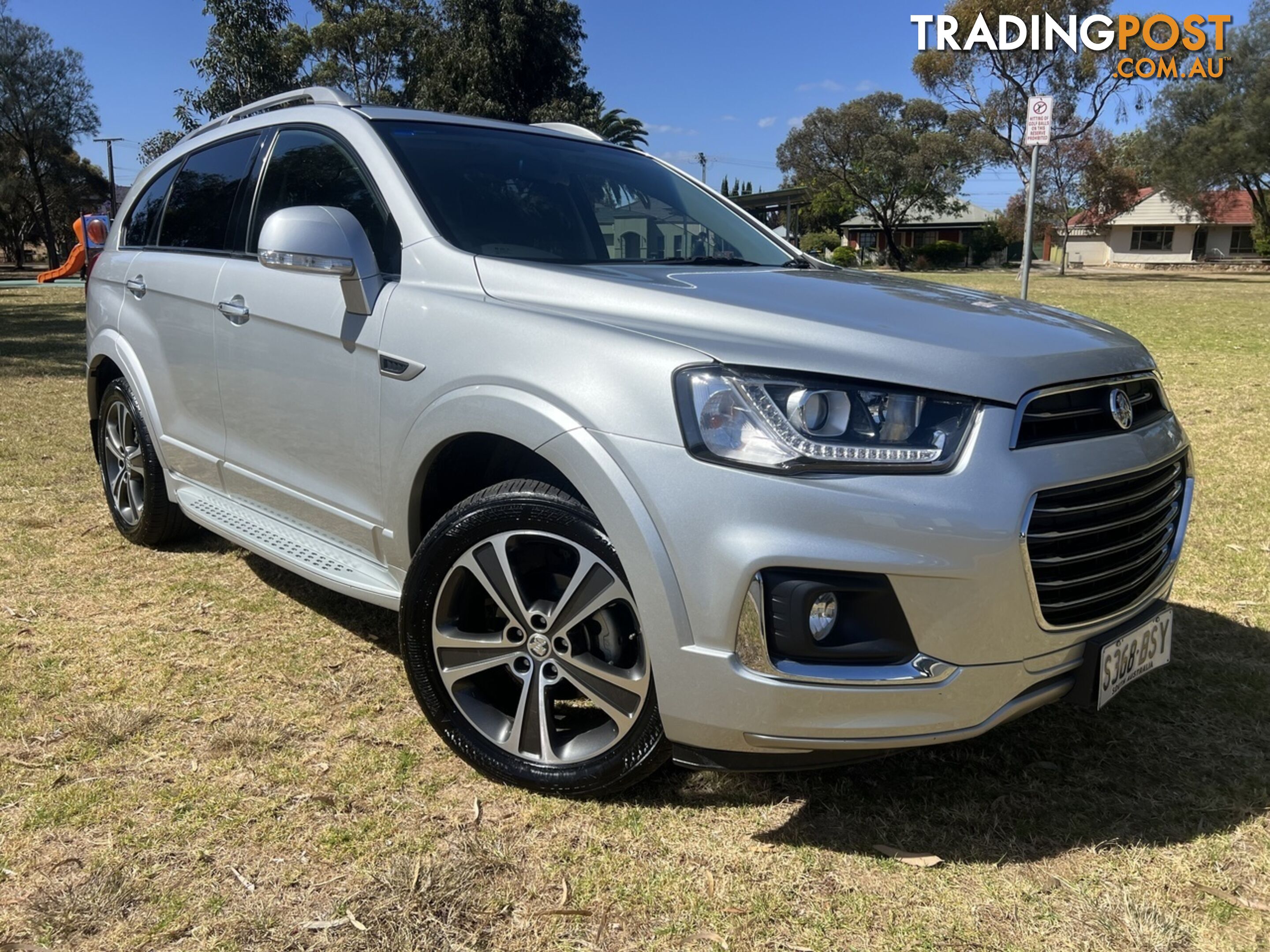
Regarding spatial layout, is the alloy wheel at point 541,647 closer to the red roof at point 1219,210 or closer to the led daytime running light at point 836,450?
the led daytime running light at point 836,450

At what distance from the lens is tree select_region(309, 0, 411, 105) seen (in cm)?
3391

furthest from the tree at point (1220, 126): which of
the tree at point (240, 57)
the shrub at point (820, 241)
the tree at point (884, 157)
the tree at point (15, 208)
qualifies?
the tree at point (15, 208)

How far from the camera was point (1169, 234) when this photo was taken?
61.8 meters

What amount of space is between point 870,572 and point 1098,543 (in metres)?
0.63

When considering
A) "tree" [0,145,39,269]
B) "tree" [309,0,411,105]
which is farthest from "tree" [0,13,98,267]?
"tree" [309,0,411,105]

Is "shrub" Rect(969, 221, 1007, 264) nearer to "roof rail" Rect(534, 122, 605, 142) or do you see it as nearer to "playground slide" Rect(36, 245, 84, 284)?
"playground slide" Rect(36, 245, 84, 284)

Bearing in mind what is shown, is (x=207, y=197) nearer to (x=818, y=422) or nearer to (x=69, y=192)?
(x=818, y=422)

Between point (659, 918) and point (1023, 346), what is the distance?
1.52m

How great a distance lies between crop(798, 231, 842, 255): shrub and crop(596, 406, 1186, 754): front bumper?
50.9 m

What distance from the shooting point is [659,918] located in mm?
2145

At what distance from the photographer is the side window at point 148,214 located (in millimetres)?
4336

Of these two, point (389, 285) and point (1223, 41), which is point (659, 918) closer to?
point (389, 285)

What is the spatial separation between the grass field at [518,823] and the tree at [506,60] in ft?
90.0

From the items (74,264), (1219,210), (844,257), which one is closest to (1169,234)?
(1219,210)
